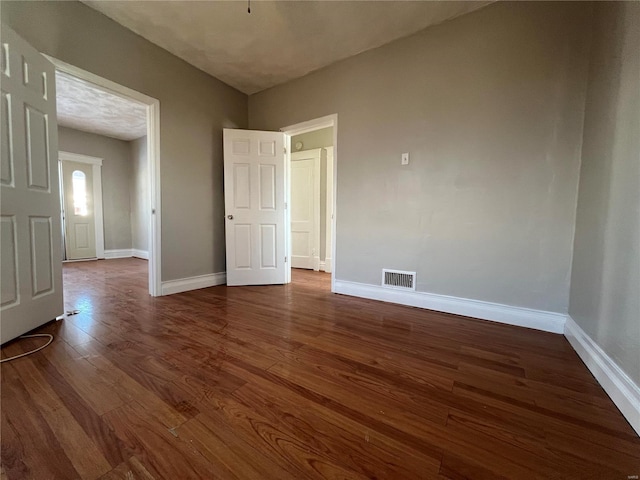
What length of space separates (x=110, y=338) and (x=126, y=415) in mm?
908

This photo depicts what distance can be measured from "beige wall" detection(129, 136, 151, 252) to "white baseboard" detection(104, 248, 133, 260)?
0.16 meters

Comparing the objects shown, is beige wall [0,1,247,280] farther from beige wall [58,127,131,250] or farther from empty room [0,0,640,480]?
beige wall [58,127,131,250]

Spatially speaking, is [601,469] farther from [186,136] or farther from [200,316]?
[186,136]

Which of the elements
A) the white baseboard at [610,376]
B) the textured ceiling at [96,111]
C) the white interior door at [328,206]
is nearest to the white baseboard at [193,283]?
the white interior door at [328,206]

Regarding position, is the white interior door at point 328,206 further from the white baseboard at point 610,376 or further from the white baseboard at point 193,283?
the white baseboard at point 610,376

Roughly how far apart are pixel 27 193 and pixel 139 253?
467 centimetres

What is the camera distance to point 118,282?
3.27 meters

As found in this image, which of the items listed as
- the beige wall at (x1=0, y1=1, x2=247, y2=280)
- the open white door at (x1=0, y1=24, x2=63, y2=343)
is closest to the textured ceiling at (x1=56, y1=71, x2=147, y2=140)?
the beige wall at (x1=0, y1=1, x2=247, y2=280)

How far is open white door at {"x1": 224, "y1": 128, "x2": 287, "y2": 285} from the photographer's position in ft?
10.2

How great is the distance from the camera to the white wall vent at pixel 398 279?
Result: 2.40 metres

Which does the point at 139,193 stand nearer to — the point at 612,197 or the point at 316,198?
the point at 316,198

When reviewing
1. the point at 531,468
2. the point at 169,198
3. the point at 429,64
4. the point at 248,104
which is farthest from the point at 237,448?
the point at 248,104

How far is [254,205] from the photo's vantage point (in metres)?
3.18

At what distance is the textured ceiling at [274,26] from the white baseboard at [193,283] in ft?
8.09
